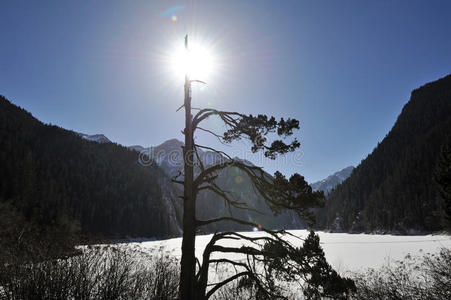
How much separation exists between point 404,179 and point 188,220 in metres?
129

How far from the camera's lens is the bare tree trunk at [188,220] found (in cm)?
557

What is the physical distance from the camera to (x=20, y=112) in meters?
149

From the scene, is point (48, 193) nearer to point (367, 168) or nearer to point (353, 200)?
point (353, 200)

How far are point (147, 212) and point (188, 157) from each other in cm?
12859

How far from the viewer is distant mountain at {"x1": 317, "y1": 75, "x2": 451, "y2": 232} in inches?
3339

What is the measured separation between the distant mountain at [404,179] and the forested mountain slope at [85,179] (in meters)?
103

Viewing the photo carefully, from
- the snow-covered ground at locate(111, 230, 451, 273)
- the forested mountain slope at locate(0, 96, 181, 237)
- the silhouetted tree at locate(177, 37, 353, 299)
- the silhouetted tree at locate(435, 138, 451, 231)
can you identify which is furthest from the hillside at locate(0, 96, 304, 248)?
the silhouetted tree at locate(177, 37, 353, 299)

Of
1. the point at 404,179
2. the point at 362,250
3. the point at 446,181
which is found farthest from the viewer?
the point at 404,179

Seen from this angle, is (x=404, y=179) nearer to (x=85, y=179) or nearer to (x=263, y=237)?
(x=263, y=237)

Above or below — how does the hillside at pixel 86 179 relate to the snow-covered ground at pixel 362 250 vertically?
above

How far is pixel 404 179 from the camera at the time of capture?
3954 inches

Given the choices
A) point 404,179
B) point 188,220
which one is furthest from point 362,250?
point 404,179

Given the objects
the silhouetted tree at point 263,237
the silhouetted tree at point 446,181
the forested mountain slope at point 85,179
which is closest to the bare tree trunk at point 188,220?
the silhouetted tree at point 263,237

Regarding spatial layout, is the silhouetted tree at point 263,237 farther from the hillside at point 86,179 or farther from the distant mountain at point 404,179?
the distant mountain at point 404,179
